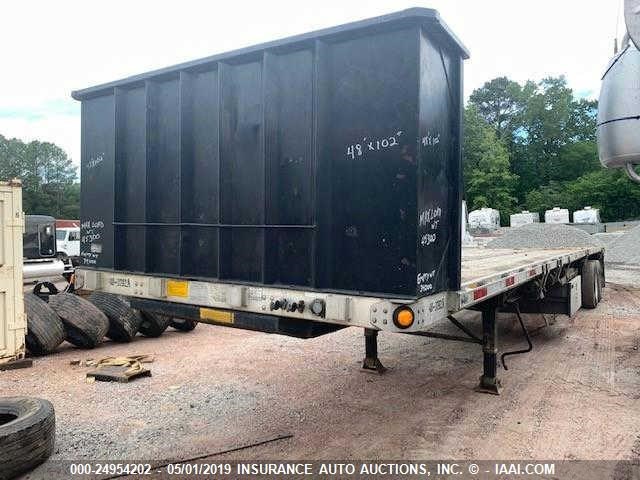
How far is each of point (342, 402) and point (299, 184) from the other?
8.97 feet

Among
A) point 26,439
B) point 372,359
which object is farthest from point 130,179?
point 372,359

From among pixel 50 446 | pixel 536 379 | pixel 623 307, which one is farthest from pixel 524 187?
pixel 50 446

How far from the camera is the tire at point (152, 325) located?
834 centimetres

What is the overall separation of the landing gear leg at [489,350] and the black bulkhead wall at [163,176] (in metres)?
3.24

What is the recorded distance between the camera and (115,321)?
7.94 metres

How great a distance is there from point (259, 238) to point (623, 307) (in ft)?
34.4

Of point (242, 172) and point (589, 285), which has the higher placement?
point (242, 172)

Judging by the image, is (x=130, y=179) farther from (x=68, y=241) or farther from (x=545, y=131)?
(x=545, y=131)

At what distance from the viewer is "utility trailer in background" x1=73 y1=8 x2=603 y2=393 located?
3250 mm

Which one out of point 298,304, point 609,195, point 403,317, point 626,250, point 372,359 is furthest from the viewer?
point 609,195

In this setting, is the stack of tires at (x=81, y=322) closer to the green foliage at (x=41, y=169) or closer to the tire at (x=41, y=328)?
the tire at (x=41, y=328)

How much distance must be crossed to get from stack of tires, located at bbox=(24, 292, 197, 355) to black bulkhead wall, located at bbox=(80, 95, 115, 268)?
2.09 metres

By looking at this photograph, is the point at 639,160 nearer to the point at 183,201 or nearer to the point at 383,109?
the point at 383,109

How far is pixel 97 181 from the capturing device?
4.76 m
